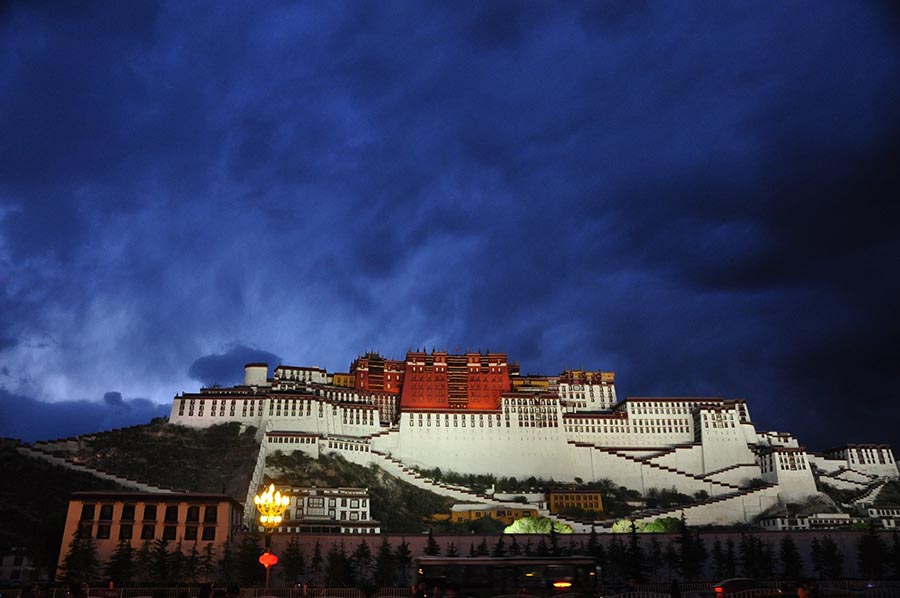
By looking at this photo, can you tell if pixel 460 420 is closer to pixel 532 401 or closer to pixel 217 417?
pixel 532 401

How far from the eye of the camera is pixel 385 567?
50562mm

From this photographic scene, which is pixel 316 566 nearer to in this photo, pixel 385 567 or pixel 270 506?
pixel 385 567

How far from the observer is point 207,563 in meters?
48.4

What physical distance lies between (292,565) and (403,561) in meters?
8.52

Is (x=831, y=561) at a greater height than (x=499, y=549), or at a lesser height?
lesser

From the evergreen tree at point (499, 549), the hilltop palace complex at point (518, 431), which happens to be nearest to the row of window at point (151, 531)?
the evergreen tree at point (499, 549)

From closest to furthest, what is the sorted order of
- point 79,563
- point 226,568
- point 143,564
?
point 79,563, point 143,564, point 226,568

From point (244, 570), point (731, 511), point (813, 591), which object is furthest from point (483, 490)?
point (813, 591)

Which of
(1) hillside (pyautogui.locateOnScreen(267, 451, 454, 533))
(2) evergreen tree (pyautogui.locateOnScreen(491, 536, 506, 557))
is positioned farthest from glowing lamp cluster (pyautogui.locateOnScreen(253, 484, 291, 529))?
(1) hillside (pyautogui.locateOnScreen(267, 451, 454, 533))

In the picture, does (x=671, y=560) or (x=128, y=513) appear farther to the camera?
(x=671, y=560)

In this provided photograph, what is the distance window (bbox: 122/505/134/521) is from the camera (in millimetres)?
49844

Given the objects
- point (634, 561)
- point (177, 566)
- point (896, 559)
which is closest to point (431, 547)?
point (634, 561)

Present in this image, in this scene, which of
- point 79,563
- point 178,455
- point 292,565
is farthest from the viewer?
point 178,455

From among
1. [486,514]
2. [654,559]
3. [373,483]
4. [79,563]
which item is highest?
[373,483]
